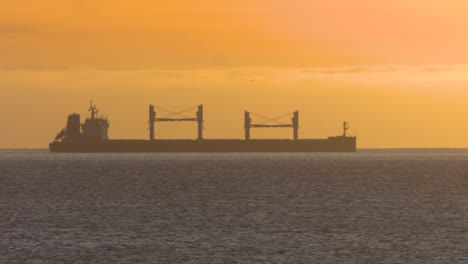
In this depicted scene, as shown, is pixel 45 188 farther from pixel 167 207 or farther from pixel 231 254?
pixel 231 254

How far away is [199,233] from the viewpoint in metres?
45.2

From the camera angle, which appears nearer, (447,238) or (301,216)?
(447,238)

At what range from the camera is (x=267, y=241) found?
1650 inches

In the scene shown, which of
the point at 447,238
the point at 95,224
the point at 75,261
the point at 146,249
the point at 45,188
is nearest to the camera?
the point at 75,261

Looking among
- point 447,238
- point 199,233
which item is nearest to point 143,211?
point 199,233

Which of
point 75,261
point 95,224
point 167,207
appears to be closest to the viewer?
point 75,261

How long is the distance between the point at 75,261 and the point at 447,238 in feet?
58.7

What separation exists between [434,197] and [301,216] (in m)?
21.6

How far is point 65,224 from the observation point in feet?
162

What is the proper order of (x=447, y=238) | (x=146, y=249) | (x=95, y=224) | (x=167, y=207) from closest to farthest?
(x=146, y=249) < (x=447, y=238) < (x=95, y=224) < (x=167, y=207)

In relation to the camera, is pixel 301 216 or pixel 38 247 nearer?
pixel 38 247

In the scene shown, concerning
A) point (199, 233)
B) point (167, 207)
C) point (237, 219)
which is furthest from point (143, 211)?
point (199, 233)

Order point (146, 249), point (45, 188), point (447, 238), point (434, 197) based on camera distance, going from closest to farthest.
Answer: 1. point (146, 249)
2. point (447, 238)
3. point (434, 197)
4. point (45, 188)

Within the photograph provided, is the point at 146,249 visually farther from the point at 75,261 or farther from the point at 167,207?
the point at 167,207
